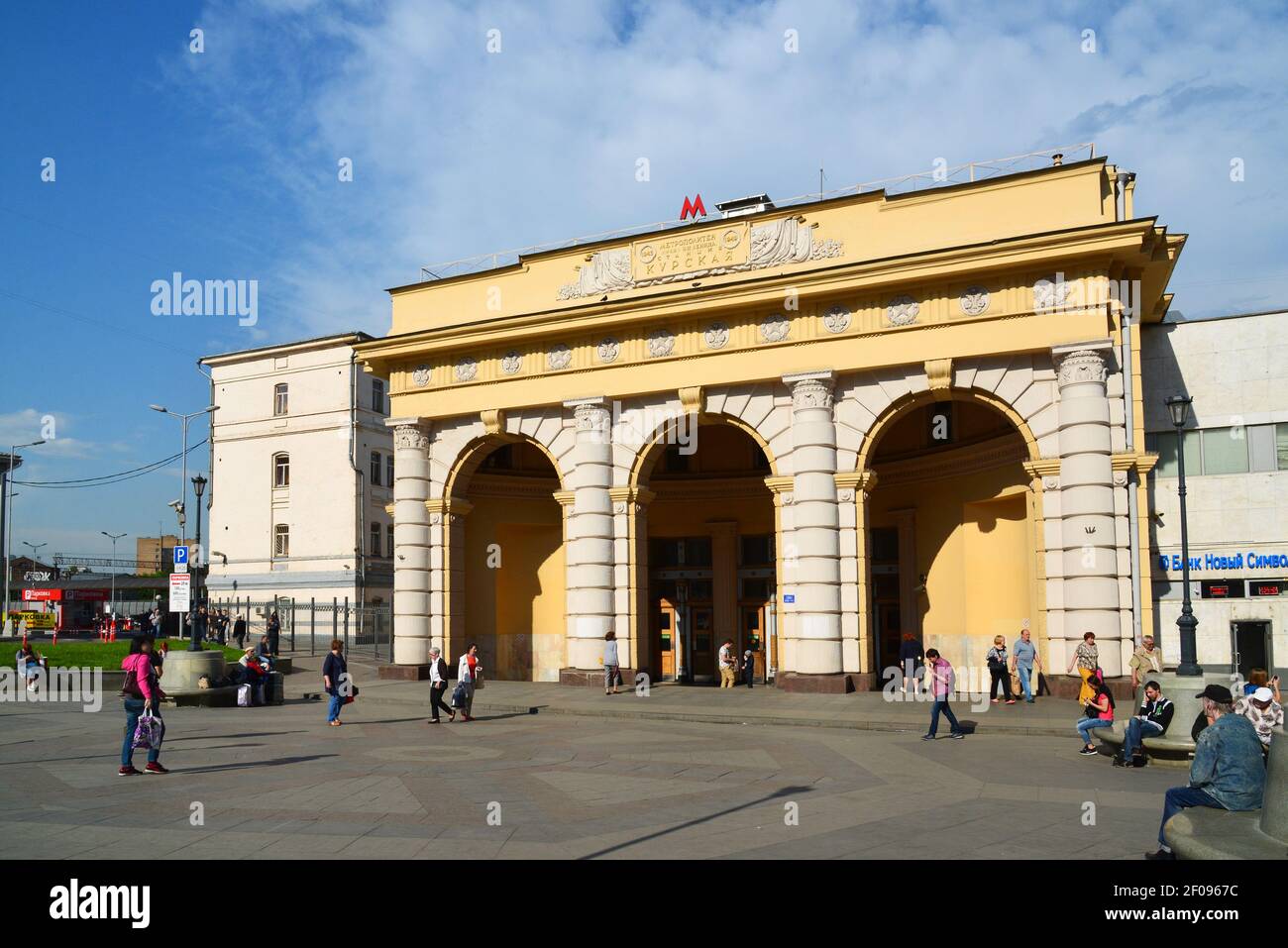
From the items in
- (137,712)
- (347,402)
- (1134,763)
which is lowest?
(1134,763)

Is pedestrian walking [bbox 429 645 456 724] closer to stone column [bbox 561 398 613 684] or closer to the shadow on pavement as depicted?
stone column [bbox 561 398 613 684]

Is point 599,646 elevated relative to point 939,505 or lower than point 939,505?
lower

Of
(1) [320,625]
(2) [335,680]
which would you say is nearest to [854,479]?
(2) [335,680]

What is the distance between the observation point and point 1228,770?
348 inches

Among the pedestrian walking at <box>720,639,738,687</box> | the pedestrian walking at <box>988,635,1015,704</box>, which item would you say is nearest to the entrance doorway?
the pedestrian walking at <box>988,635,1015,704</box>

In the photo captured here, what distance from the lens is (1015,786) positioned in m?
13.7

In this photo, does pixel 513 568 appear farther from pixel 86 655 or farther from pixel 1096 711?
pixel 1096 711

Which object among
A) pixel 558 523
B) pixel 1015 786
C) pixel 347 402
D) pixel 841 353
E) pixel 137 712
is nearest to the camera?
pixel 1015 786

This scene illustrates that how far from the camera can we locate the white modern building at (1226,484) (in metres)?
26.5

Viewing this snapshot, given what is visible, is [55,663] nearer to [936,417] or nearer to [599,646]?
[599,646]

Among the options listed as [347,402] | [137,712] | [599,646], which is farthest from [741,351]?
[347,402]

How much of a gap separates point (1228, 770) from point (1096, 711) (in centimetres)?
921
